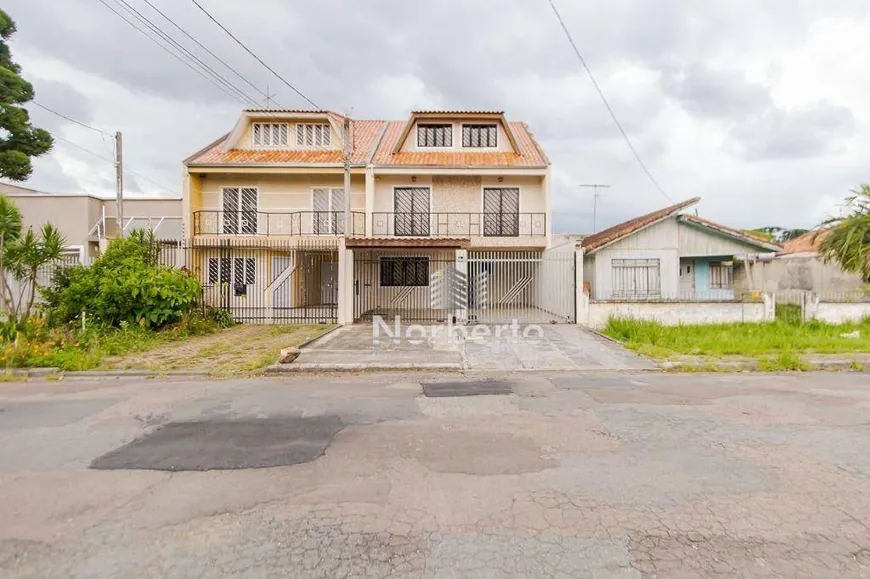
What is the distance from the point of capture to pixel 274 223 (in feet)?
57.5

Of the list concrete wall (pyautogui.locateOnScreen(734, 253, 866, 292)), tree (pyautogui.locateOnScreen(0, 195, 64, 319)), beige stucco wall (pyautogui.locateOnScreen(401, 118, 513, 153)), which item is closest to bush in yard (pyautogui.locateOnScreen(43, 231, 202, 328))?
tree (pyautogui.locateOnScreen(0, 195, 64, 319))

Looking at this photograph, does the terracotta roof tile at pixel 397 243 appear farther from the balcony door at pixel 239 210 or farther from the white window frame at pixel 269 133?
the white window frame at pixel 269 133

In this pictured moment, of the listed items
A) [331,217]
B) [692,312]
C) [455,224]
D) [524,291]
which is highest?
[331,217]

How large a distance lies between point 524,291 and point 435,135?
26.6 ft

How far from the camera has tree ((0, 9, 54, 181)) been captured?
20609mm

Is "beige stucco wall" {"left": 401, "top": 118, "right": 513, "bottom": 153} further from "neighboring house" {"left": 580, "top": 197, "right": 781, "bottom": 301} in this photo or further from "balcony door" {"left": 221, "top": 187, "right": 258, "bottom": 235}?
"balcony door" {"left": 221, "top": 187, "right": 258, "bottom": 235}

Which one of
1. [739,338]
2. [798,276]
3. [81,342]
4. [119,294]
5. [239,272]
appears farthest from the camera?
[798,276]

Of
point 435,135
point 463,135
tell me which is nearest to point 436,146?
point 435,135

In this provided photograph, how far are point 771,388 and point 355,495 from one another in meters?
6.43

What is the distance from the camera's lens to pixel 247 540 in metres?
2.59

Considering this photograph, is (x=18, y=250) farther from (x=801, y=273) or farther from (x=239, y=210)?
(x=801, y=273)

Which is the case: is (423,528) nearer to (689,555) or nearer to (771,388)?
(689,555)

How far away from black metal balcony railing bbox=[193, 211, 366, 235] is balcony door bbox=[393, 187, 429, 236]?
152 cm

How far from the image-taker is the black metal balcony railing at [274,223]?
56.6 feet
